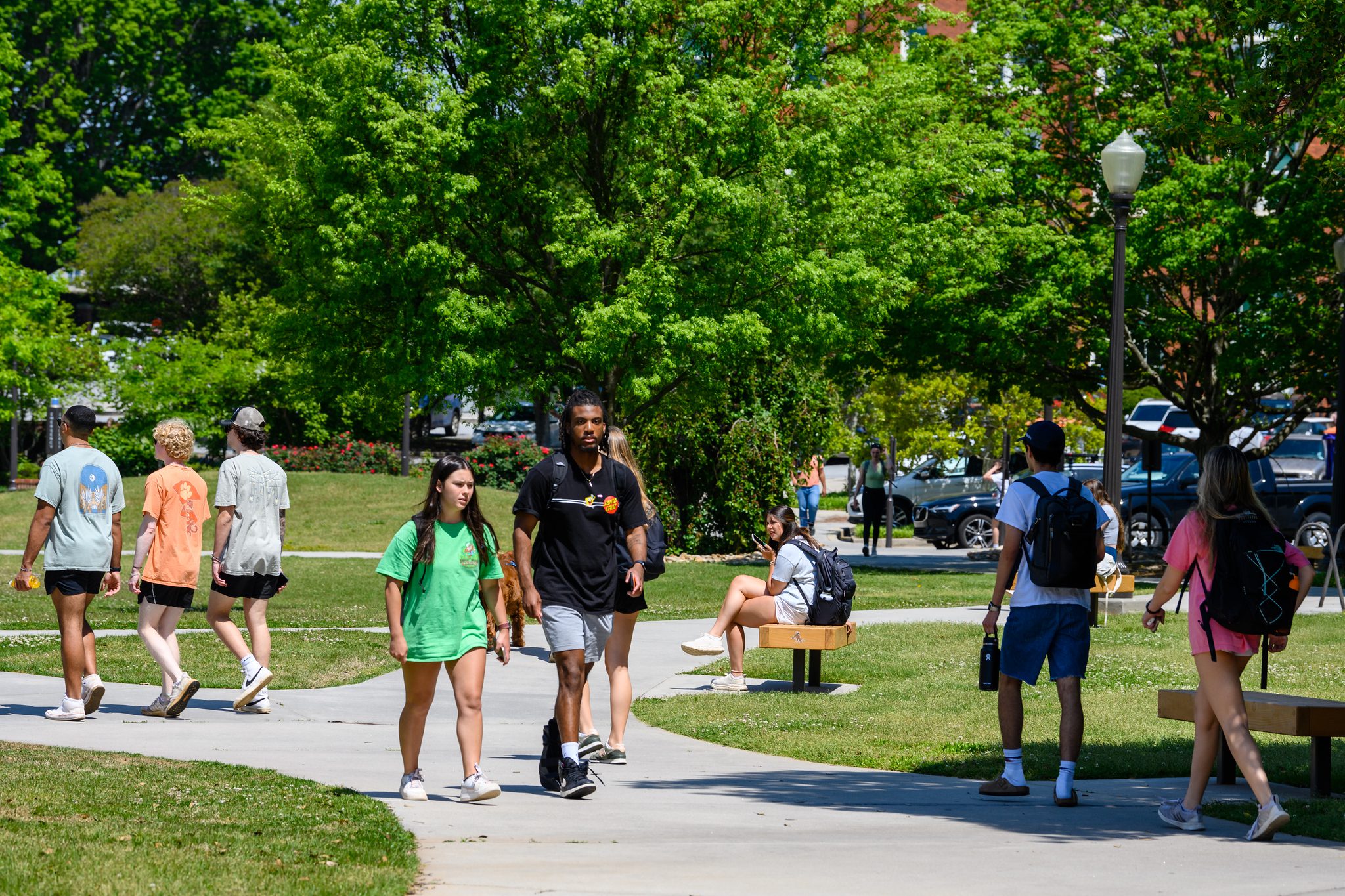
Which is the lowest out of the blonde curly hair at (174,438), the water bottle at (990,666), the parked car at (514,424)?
the water bottle at (990,666)

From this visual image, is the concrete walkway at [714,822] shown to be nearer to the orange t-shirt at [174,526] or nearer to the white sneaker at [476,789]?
the white sneaker at [476,789]

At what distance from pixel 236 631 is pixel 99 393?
31.6 metres

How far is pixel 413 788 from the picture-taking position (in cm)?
697

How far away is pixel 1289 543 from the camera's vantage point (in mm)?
6980

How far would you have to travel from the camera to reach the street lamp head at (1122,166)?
49.9 feet

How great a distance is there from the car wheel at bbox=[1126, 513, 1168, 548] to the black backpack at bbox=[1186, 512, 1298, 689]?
19901 mm

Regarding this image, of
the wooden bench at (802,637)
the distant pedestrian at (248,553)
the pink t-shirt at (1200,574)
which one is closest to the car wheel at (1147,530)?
the wooden bench at (802,637)

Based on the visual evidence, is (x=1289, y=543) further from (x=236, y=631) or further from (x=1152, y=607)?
(x=236, y=631)

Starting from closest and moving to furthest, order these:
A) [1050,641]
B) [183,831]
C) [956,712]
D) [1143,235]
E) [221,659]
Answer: [183,831], [1050,641], [956,712], [221,659], [1143,235]

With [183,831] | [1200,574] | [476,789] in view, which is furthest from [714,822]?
[1200,574]

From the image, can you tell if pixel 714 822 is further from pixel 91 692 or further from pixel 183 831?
pixel 91 692

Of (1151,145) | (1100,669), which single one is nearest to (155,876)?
(1100,669)

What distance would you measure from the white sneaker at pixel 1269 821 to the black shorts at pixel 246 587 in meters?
5.98

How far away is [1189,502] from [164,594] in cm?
2170
